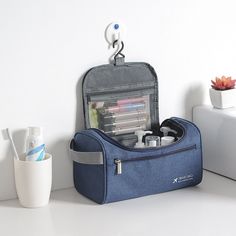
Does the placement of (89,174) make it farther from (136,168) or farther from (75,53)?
(75,53)

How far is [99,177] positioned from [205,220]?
0.92 feet

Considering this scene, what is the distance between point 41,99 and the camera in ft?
5.06

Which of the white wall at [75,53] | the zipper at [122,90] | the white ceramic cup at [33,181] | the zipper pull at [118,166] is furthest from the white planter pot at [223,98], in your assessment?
the white ceramic cup at [33,181]

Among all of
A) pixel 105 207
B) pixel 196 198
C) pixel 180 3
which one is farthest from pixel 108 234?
pixel 180 3

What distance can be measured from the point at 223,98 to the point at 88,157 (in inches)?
18.3

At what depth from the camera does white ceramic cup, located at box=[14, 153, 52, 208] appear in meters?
→ 1.47

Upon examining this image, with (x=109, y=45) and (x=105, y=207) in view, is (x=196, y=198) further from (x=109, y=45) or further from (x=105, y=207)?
(x=109, y=45)

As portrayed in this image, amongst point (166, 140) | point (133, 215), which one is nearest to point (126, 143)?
point (166, 140)

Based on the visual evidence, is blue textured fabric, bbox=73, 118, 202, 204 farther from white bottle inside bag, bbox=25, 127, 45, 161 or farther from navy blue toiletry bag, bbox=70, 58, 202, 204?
white bottle inside bag, bbox=25, 127, 45, 161

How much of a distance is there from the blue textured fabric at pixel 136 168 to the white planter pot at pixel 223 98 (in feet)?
0.51

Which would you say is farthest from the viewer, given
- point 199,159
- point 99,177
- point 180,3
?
point 180,3

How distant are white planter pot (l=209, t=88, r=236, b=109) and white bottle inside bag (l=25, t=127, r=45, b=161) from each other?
21.0 inches

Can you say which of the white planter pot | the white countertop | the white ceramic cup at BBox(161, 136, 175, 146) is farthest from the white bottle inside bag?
the white planter pot

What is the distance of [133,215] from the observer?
1417mm
